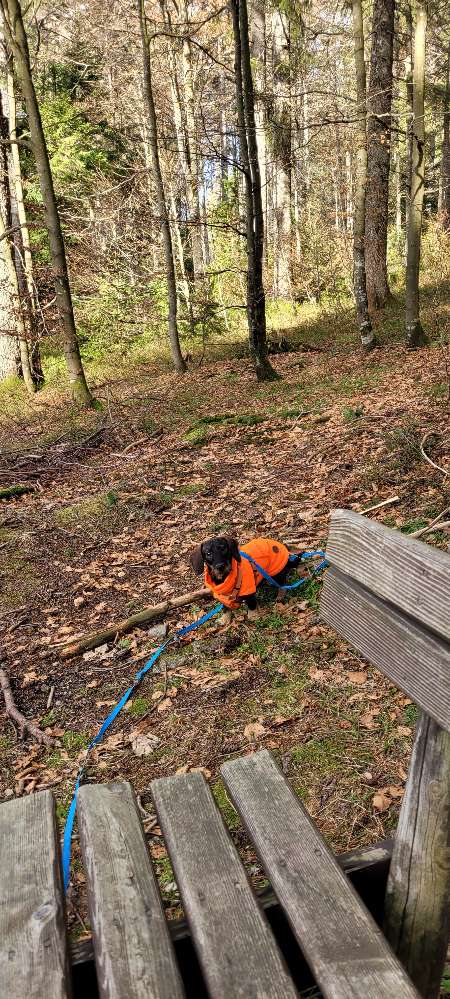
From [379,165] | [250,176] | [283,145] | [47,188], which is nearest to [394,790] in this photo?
[250,176]

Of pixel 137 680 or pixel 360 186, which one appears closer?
pixel 137 680

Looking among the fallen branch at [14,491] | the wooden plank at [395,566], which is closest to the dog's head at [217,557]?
the wooden plank at [395,566]

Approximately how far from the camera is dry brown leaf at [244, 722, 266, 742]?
12.8ft

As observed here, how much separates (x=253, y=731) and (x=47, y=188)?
11.6m

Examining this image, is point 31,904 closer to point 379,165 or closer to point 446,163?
point 379,165

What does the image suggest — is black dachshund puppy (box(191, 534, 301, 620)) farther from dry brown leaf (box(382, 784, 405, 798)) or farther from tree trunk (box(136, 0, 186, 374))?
tree trunk (box(136, 0, 186, 374))

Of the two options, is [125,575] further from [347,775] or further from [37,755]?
[347,775]

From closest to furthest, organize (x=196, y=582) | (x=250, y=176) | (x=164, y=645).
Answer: (x=164, y=645) < (x=196, y=582) < (x=250, y=176)

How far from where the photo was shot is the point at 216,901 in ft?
4.50

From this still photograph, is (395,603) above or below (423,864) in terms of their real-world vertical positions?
above

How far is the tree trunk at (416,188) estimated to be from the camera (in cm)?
1118

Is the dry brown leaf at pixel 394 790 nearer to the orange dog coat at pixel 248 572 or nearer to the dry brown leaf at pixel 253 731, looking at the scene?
the dry brown leaf at pixel 253 731

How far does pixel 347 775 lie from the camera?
136 inches

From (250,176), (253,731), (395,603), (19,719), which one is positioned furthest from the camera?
(250,176)
